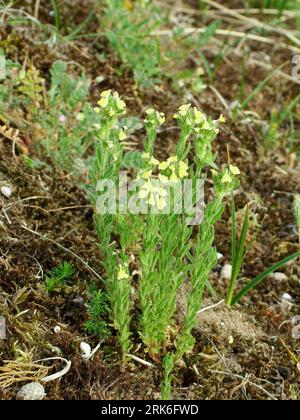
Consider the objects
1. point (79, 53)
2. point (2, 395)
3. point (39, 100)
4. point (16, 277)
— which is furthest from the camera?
point (79, 53)

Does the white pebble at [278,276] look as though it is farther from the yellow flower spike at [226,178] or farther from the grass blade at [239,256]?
the yellow flower spike at [226,178]

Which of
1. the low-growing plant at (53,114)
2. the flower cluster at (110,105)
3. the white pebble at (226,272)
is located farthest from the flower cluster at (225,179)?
the low-growing plant at (53,114)

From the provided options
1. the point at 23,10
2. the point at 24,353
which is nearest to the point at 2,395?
the point at 24,353

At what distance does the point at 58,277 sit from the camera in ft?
8.96

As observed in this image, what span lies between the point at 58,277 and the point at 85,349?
0.33 m

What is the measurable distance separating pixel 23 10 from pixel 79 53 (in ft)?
1.46

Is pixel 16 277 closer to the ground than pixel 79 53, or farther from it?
closer to the ground

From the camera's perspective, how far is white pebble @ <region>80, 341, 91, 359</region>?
8.45 feet

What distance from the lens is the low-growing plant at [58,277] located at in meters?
2.71

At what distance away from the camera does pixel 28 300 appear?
2682 mm

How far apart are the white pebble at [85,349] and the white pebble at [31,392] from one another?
0.75 feet

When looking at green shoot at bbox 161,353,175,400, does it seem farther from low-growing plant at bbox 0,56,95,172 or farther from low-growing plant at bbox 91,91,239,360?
low-growing plant at bbox 0,56,95,172

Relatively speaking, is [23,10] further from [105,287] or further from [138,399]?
[138,399]

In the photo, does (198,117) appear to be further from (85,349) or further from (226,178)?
(85,349)
